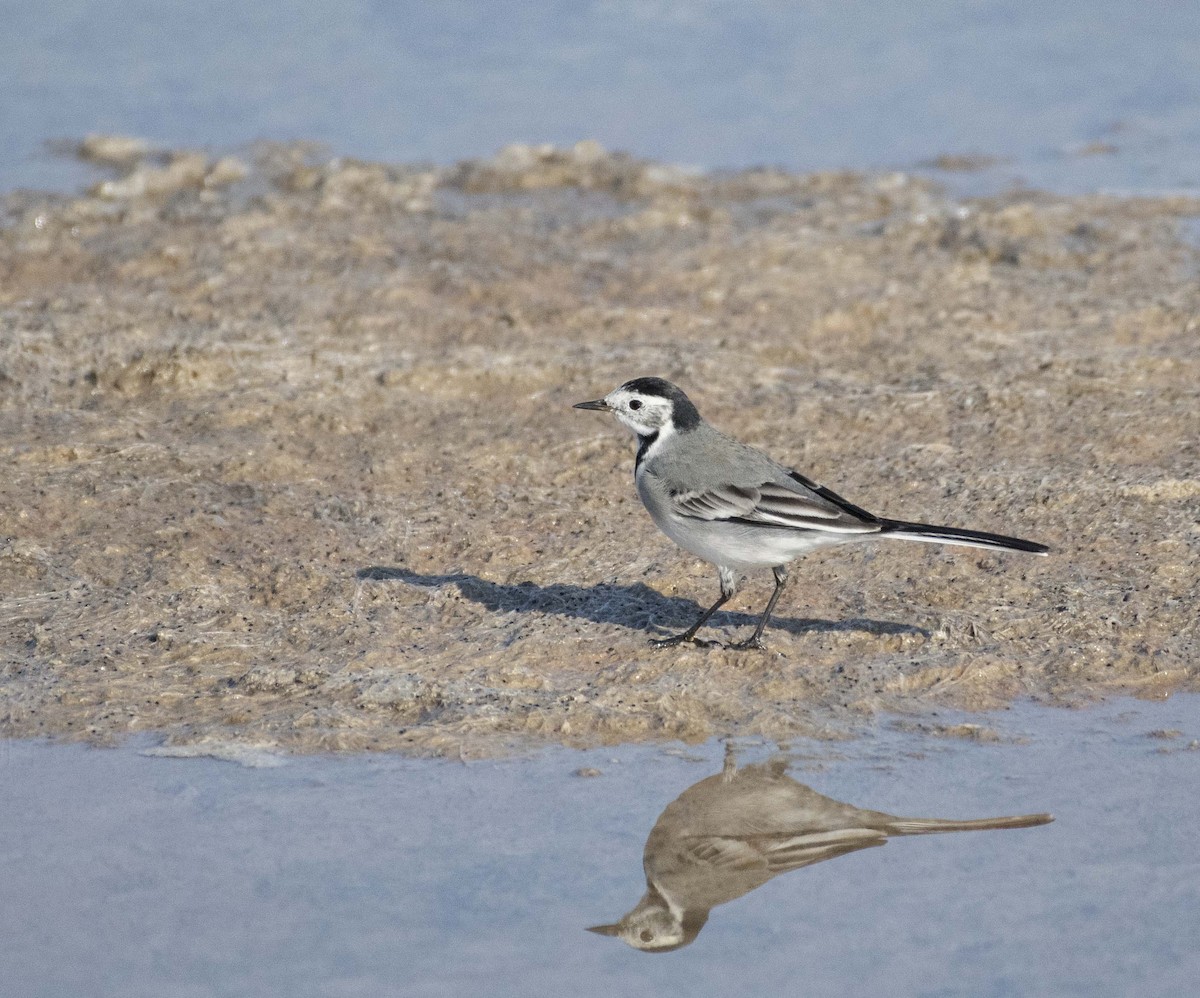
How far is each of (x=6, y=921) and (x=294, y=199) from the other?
9.63m

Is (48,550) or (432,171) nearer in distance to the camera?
(48,550)

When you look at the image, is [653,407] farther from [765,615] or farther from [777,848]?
[777,848]

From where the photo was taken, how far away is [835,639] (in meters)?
6.84

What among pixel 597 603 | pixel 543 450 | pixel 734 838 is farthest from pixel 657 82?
pixel 734 838

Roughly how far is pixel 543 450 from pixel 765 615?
7.78 ft

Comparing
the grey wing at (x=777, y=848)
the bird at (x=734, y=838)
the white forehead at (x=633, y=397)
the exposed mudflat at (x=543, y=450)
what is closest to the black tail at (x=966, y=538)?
the exposed mudflat at (x=543, y=450)

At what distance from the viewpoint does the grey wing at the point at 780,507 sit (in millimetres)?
6668

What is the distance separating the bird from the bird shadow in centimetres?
147

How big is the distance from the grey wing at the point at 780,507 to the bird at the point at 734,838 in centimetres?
135

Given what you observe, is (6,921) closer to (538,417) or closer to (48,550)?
(48,550)

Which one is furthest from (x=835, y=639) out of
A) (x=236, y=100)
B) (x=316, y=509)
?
(x=236, y=100)

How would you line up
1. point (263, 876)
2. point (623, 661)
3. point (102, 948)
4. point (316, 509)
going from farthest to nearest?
point (316, 509) < point (623, 661) < point (263, 876) < point (102, 948)

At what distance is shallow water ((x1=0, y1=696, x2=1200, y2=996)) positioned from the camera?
433 cm

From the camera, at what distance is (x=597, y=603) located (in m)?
7.27
